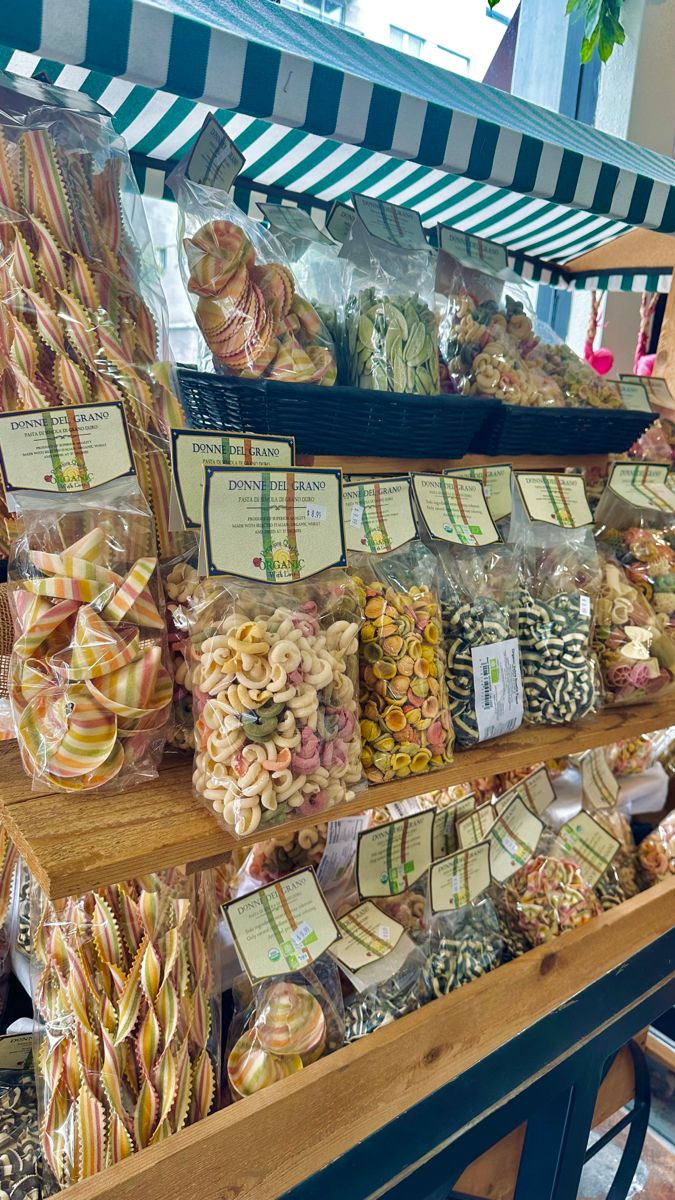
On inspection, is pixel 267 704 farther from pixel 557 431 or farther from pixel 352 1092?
pixel 557 431

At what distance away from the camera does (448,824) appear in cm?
123

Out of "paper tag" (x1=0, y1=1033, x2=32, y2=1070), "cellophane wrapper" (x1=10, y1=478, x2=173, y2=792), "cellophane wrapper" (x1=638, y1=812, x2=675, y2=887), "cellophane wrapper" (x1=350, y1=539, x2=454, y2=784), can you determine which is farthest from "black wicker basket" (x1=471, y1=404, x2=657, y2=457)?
"paper tag" (x1=0, y1=1033, x2=32, y2=1070)

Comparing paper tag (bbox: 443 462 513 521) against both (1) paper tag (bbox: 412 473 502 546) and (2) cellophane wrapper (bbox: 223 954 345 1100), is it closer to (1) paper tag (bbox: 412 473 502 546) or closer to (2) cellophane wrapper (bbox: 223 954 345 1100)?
(1) paper tag (bbox: 412 473 502 546)

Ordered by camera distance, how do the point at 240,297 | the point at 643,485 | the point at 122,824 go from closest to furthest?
the point at 122,824, the point at 240,297, the point at 643,485

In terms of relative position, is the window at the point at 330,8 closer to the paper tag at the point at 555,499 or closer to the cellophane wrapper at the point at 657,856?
the paper tag at the point at 555,499

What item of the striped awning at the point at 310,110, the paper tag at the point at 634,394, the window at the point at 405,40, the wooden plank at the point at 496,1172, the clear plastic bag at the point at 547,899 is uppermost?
the window at the point at 405,40

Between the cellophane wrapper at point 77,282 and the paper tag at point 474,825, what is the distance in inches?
27.1

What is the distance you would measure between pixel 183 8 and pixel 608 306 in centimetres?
273

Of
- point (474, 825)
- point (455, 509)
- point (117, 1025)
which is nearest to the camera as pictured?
point (117, 1025)

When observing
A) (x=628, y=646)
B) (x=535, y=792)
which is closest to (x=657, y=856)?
(x=535, y=792)

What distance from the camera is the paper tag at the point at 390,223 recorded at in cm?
116

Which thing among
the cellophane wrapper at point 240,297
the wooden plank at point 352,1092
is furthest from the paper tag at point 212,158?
the wooden plank at point 352,1092

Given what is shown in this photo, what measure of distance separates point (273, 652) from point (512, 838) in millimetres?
784

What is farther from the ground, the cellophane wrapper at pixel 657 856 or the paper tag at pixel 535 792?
the paper tag at pixel 535 792
